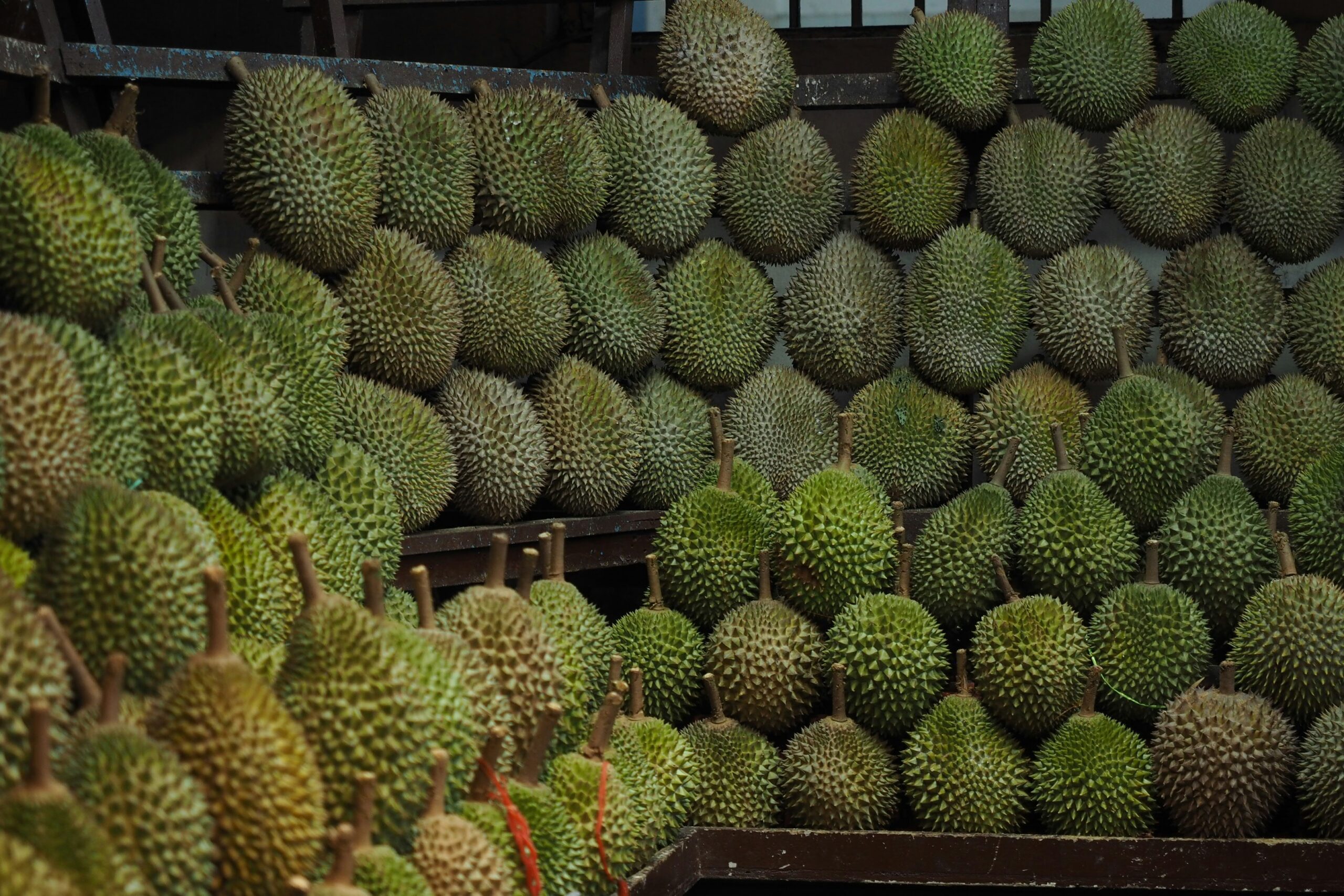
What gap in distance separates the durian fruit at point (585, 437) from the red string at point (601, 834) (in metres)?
1.45

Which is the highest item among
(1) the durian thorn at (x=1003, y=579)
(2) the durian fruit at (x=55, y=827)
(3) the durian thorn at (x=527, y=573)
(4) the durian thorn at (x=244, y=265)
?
(4) the durian thorn at (x=244, y=265)

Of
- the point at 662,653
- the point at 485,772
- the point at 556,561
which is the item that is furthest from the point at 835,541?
the point at 485,772

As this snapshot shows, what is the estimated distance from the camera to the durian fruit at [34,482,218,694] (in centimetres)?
173

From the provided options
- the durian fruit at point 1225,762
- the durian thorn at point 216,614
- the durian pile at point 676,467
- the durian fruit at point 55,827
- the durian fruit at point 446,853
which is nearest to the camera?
the durian fruit at point 55,827

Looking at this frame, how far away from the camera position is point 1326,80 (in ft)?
13.3

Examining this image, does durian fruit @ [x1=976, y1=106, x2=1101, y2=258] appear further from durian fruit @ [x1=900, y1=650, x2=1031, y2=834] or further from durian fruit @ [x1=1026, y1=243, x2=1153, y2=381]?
durian fruit @ [x1=900, y1=650, x2=1031, y2=834]

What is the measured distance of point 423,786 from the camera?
6.26 feet

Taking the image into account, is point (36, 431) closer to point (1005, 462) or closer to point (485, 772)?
point (485, 772)

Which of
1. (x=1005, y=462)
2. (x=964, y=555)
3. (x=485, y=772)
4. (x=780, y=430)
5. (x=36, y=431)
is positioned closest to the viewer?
(x=36, y=431)

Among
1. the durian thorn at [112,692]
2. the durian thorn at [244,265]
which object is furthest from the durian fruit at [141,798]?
the durian thorn at [244,265]

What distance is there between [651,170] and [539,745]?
7.66ft

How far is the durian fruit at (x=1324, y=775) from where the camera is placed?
319cm

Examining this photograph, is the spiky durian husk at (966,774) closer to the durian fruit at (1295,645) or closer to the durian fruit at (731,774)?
the durian fruit at (731,774)

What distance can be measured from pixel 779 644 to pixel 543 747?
1419 mm
